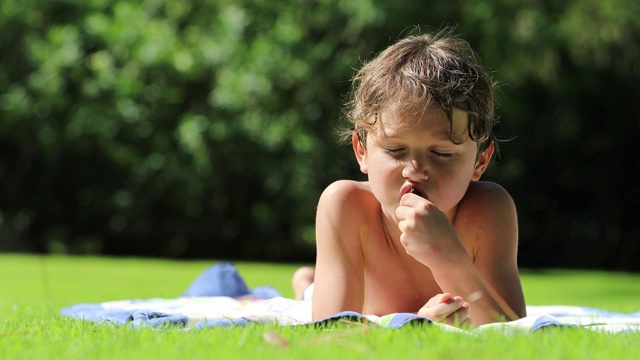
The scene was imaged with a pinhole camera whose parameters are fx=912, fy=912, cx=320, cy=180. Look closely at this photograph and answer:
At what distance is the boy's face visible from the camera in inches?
110

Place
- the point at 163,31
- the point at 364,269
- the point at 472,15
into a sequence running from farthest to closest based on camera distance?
the point at 163,31 < the point at 472,15 < the point at 364,269

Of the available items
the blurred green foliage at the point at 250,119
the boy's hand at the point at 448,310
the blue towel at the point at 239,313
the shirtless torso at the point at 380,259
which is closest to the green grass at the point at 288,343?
the blue towel at the point at 239,313

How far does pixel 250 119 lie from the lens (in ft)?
34.8

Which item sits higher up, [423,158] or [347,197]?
[423,158]

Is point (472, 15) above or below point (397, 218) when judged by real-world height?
above

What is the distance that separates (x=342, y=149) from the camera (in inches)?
432

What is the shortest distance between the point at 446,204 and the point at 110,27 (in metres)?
9.24

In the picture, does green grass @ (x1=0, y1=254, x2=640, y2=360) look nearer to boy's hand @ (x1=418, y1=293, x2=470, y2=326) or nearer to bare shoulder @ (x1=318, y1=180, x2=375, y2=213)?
boy's hand @ (x1=418, y1=293, x2=470, y2=326)

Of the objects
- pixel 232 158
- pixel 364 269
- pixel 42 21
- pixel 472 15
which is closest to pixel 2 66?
pixel 42 21

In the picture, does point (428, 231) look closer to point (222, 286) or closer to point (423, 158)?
point (423, 158)

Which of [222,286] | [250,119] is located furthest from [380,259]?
[250,119]

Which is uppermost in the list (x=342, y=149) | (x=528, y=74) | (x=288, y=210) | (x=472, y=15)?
(x=472, y=15)

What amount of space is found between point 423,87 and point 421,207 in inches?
15.8

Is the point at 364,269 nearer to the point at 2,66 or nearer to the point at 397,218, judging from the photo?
the point at 397,218
